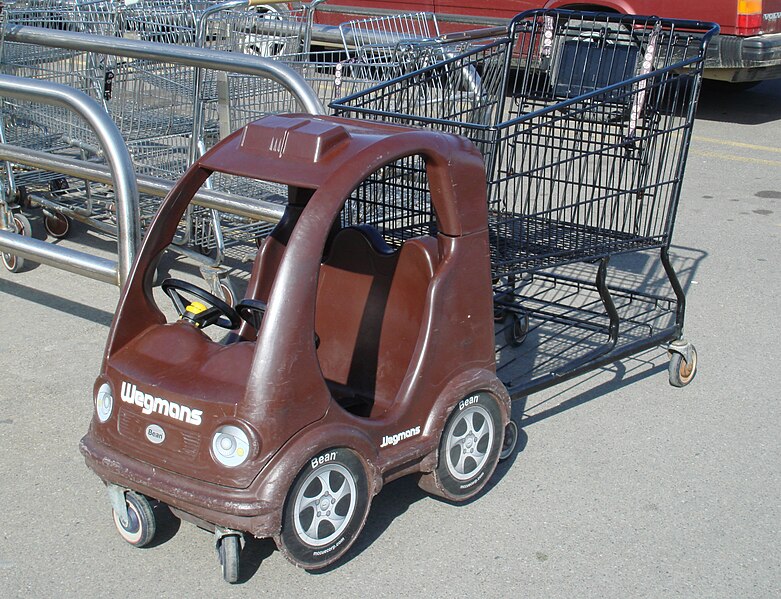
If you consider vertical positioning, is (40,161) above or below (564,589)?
above

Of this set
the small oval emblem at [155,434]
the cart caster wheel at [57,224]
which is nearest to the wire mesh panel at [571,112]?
the small oval emblem at [155,434]

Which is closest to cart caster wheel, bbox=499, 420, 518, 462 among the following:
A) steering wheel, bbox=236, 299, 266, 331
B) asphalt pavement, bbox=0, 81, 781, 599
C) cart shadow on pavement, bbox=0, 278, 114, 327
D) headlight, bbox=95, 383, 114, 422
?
asphalt pavement, bbox=0, 81, 781, 599

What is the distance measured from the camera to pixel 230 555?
9.78 feet

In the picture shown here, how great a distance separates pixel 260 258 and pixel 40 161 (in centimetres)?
170

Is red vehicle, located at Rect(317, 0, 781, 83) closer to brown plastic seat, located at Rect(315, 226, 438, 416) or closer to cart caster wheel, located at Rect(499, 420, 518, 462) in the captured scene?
brown plastic seat, located at Rect(315, 226, 438, 416)

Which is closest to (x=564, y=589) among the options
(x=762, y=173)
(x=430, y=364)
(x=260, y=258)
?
(x=430, y=364)

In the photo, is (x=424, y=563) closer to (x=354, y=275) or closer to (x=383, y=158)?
(x=354, y=275)

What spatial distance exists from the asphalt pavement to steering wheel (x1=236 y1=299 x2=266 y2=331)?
2.33 ft

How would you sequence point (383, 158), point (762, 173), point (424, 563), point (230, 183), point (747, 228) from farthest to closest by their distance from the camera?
point (762, 173) < point (747, 228) < point (230, 183) < point (424, 563) < point (383, 158)

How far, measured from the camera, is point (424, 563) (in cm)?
320

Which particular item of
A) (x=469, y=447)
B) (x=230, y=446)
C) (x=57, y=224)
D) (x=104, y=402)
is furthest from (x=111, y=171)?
(x=57, y=224)

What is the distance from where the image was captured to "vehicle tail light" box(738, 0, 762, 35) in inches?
389

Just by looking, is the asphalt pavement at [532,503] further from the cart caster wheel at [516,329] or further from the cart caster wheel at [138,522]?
the cart caster wheel at [516,329]

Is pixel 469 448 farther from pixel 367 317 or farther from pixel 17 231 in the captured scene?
pixel 17 231
